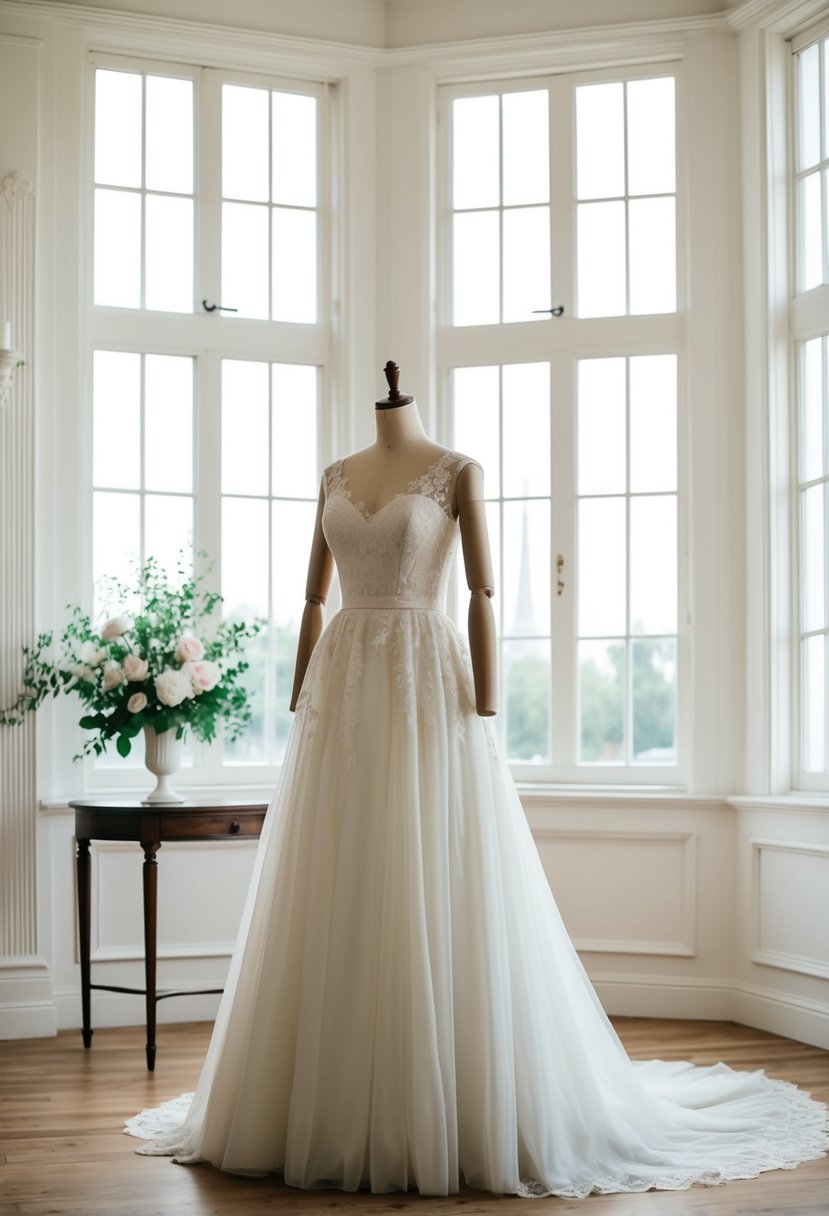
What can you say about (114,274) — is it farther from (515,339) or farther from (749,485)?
(749,485)

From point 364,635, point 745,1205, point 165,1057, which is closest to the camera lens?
point 745,1205

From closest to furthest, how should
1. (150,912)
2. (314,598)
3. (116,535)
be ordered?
(314,598), (150,912), (116,535)

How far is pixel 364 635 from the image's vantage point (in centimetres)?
298

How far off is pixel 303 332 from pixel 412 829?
2.44 metres

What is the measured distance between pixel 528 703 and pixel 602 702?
25cm

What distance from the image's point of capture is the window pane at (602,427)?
461 cm

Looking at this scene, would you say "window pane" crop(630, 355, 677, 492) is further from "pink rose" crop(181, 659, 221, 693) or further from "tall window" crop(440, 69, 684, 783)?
"pink rose" crop(181, 659, 221, 693)

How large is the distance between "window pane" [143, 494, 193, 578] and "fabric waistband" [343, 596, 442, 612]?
5.31 feet

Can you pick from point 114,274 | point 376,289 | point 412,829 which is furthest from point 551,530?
point 412,829

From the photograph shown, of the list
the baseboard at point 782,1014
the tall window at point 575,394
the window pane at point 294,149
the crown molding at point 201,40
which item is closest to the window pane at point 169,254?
the window pane at point 294,149

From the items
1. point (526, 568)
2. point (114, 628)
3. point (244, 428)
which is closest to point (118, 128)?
point (244, 428)

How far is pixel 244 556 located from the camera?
183 inches

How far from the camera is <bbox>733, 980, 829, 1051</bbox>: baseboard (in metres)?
3.95

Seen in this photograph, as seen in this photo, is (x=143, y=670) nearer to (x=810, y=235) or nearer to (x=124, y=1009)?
(x=124, y=1009)
